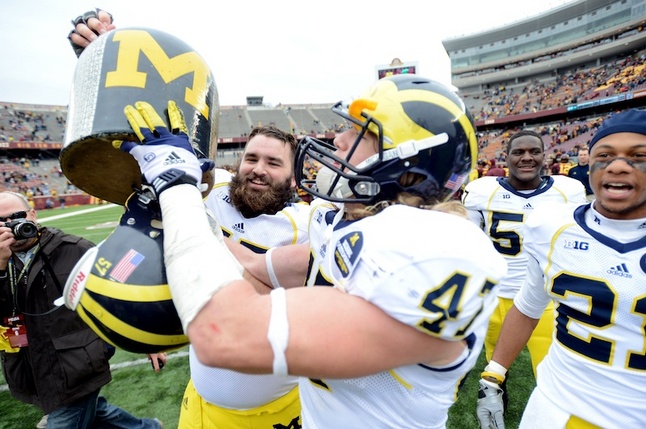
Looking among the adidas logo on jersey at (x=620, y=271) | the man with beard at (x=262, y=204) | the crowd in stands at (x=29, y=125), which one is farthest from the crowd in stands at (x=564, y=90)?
the crowd in stands at (x=29, y=125)

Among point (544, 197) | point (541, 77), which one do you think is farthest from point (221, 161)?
point (541, 77)

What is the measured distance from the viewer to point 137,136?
120 centimetres

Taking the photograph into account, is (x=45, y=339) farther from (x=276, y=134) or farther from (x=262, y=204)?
(x=276, y=134)

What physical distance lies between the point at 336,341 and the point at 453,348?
0.39 metres

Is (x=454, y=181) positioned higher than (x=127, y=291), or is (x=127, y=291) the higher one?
(x=454, y=181)

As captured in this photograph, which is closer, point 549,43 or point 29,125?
point 29,125

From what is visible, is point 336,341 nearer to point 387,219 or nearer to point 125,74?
point 387,219

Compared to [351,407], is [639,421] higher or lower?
lower

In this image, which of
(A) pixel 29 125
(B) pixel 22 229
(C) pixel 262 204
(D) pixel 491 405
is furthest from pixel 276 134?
(A) pixel 29 125

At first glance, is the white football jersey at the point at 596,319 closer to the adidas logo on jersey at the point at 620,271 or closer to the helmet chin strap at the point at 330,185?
the adidas logo on jersey at the point at 620,271

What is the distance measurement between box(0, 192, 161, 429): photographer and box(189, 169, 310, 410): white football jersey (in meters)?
1.07

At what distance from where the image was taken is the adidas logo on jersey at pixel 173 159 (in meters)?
1.13

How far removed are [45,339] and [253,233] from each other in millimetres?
1585

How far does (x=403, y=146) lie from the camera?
1.29 meters
